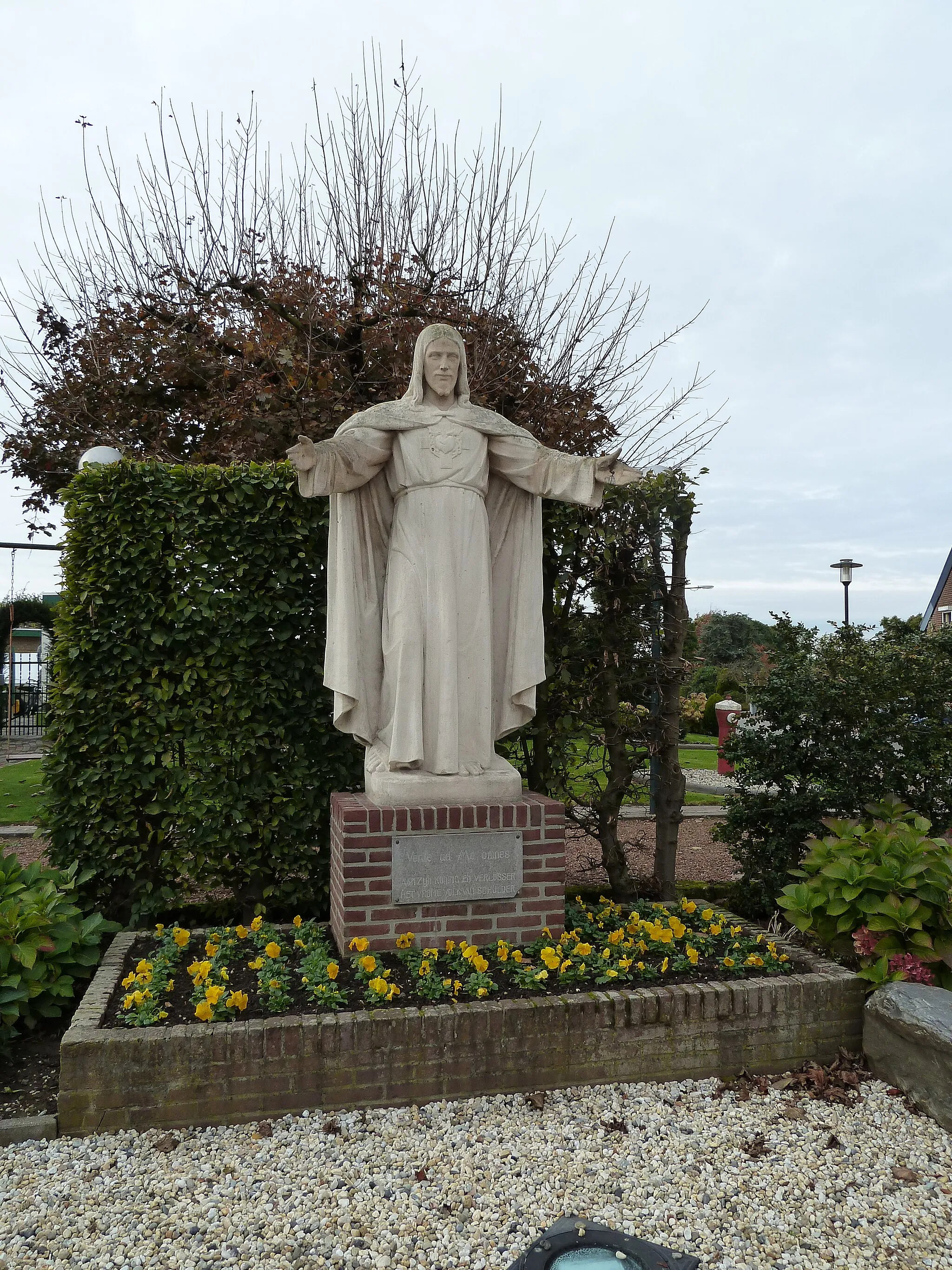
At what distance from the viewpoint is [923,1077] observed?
314 centimetres

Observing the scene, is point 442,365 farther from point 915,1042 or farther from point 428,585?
point 915,1042

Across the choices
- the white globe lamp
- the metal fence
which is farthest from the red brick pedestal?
the metal fence

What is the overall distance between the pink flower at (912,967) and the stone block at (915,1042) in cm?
11

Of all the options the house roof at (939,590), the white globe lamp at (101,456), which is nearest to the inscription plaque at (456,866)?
the white globe lamp at (101,456)

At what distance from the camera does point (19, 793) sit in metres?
10.9

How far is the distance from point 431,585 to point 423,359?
1.12m

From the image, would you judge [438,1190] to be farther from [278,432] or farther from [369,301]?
[369,301]

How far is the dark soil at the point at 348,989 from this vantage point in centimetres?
323

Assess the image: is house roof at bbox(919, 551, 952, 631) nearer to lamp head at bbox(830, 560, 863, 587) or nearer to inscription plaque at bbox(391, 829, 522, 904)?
lamp head at bbox(830, 560, 863, 587)

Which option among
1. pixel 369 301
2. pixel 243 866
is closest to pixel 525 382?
pixel 369 301

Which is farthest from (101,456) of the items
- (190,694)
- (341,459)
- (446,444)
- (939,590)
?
(939,590)

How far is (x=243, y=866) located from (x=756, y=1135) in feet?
9.75

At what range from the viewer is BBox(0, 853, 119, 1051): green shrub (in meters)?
3.46

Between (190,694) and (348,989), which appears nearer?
(348,989)
